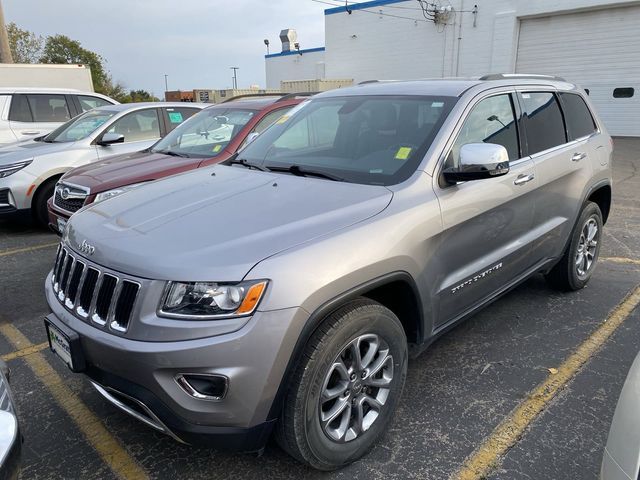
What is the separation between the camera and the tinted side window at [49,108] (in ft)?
30.7

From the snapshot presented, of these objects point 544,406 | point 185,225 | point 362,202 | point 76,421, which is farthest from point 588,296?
point 76,421

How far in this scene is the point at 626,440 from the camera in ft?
5.26

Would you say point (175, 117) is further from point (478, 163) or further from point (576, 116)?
point (478, 163)

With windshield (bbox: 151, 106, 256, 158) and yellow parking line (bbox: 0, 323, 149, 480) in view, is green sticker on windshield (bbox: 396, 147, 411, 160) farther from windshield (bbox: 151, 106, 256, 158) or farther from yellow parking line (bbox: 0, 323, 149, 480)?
windshield (bbox: 151, 106, 256, 158)

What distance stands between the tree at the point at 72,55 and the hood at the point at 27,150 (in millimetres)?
34670

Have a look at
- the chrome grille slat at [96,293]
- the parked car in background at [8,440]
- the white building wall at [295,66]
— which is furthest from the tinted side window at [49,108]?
the white building wall at [295,66]

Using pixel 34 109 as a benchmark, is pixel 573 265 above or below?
below

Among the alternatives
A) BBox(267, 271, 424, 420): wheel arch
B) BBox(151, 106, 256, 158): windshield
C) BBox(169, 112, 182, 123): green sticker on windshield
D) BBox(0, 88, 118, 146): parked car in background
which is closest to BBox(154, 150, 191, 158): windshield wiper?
BBox(151, 106, 256, 158): windshield

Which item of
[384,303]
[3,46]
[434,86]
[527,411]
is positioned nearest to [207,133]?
[434,86]

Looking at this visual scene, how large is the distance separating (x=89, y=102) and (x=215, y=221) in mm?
9006

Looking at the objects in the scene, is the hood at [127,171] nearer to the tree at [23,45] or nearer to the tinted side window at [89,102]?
the tinted side window at [89,102]

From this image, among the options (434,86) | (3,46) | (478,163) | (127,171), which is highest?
(3,46)

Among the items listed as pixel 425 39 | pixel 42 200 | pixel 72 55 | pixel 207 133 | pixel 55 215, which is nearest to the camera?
pixel 55 215

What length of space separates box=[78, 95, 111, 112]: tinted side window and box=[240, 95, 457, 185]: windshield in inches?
298
